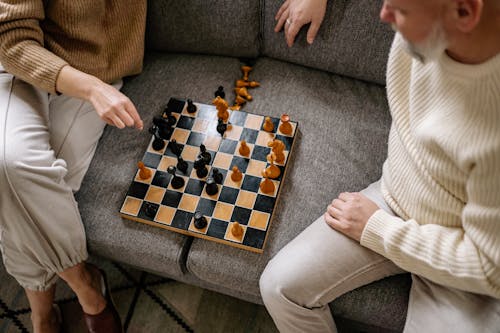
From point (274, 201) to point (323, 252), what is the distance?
25cm

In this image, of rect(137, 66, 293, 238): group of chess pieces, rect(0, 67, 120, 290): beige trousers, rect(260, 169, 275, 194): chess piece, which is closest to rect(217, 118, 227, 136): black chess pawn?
rect(137, 66, 293, 238): group of chess pieces

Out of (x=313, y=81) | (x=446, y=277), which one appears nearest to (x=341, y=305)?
(x=446, y=277)

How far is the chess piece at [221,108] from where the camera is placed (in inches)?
61.4

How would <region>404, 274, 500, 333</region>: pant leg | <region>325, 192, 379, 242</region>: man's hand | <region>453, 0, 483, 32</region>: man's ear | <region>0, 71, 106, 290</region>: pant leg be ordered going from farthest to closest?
1. <region>0, 71, 106, 290</region>: pant leg
2. <region>325, 192, 379, 242</region>: man's hand
3. <region>404, 274, 500, 333</region>: pant leg
4. <region>453, 0, 483, 32</region>: man's ear

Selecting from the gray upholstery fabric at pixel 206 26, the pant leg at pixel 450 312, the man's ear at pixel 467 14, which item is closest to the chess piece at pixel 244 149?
the gray upholstery fabric at pixel 206 26

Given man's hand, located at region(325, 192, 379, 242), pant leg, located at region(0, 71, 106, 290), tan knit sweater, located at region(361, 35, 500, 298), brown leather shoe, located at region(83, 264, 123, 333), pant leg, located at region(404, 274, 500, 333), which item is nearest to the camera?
tan knit sweater, located at region(361, 35, 500, 298)

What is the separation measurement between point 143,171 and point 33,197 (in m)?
0.33

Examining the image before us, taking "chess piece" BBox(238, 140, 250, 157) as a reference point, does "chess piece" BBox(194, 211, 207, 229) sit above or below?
below

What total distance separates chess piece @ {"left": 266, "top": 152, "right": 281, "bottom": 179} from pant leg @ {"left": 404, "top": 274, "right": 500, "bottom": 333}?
53cm

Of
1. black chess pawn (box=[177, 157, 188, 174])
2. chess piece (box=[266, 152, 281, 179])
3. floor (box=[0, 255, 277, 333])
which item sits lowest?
floor (box=[0, 255, 277, 333])

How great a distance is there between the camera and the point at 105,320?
1.65 metres

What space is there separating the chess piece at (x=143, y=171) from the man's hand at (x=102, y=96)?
0.50ft

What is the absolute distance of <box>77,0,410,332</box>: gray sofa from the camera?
139 centimetres

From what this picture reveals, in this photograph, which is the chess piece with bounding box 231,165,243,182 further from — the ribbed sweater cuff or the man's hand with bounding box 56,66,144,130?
the ribbed sweater cuff
